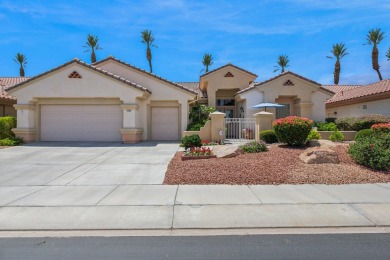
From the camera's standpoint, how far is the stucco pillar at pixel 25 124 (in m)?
18.0

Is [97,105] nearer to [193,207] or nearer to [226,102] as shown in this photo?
[226,102]

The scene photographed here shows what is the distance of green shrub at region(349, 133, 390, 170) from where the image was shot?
31.3 ft

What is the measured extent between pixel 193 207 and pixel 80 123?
47.8 ft

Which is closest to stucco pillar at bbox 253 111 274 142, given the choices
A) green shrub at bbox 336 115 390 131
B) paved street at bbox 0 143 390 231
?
green shrub at bbox 336 115 390 131

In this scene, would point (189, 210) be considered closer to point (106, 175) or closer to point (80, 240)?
point (80, 240)

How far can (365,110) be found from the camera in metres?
22.2

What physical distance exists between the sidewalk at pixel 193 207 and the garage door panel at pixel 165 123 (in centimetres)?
1211

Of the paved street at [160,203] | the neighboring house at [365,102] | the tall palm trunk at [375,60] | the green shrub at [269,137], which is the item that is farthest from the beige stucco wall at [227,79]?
the tall palm trunk at [375,60]

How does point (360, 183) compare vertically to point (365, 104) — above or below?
below

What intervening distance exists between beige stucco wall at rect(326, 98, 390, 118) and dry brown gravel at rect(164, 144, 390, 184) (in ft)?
37.9

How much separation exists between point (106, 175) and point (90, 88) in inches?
391

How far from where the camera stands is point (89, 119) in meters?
18.9

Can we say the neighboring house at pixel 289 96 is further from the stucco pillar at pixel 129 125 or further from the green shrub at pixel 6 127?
the green shrub at pixel 6 127

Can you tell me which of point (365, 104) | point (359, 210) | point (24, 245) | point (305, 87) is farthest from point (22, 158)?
point (365, 104)
